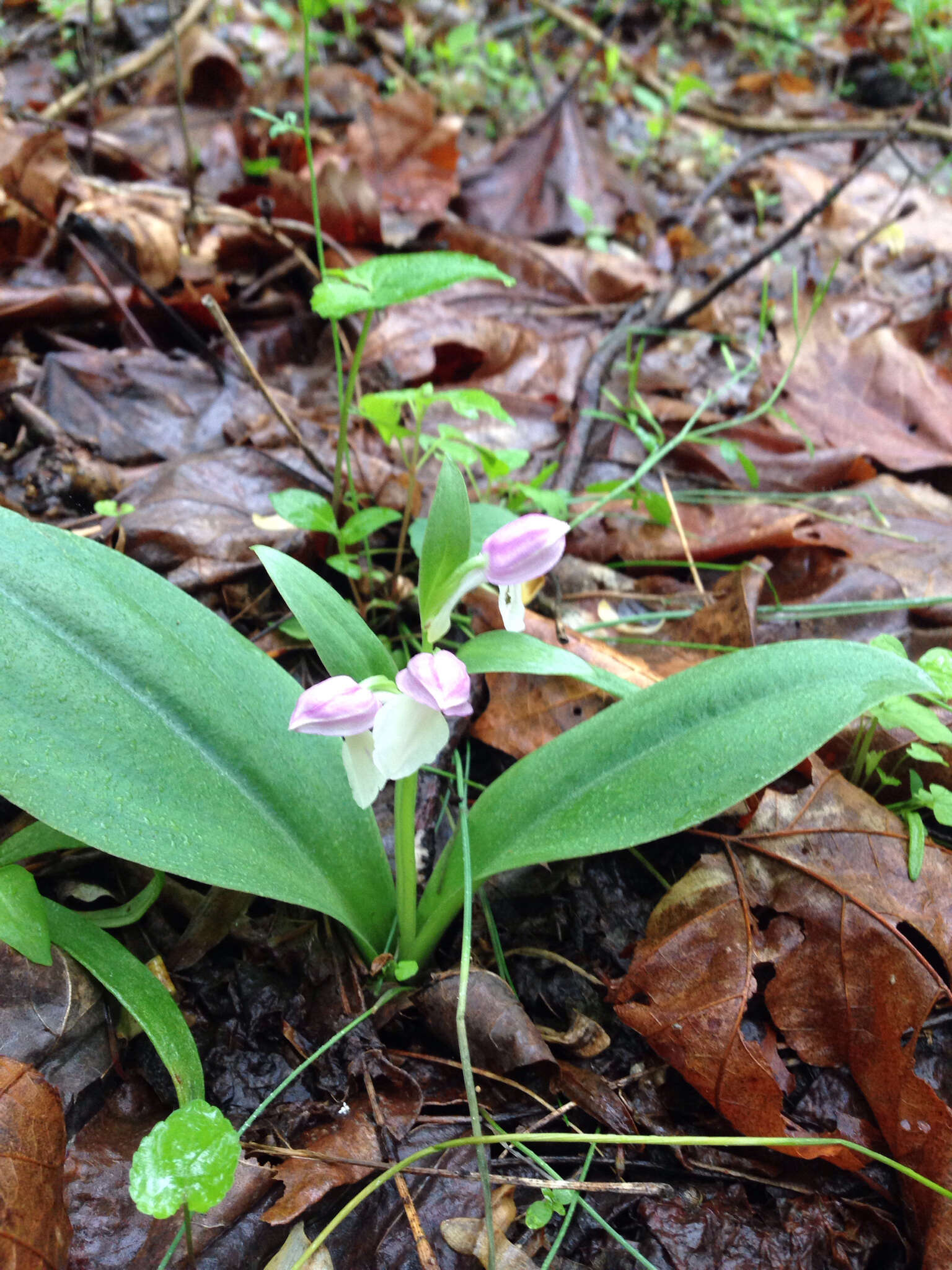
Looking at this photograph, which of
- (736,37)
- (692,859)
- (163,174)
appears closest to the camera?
(692,859)

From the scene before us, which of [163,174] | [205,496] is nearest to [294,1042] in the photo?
[205,496]

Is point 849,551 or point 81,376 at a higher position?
point 81,376

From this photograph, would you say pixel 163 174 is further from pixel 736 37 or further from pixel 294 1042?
pixel 736 37

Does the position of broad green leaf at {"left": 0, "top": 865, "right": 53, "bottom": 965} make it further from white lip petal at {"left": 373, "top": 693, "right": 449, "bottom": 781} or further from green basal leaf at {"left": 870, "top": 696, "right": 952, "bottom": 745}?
green basal leaf at {"left": 870, "top": 696, "right": 952, "bottom": 745}

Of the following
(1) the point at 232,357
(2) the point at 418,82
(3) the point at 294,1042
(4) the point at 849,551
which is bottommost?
(3) the point at 294,1042

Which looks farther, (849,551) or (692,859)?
(849,551)

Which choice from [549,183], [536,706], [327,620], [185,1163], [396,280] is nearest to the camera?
[185,1163]

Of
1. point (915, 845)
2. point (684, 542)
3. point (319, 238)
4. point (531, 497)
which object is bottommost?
point (915, 845)

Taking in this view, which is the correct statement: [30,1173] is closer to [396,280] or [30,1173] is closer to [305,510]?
[305,510]

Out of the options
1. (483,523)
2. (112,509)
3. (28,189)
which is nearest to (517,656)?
(483,523)
